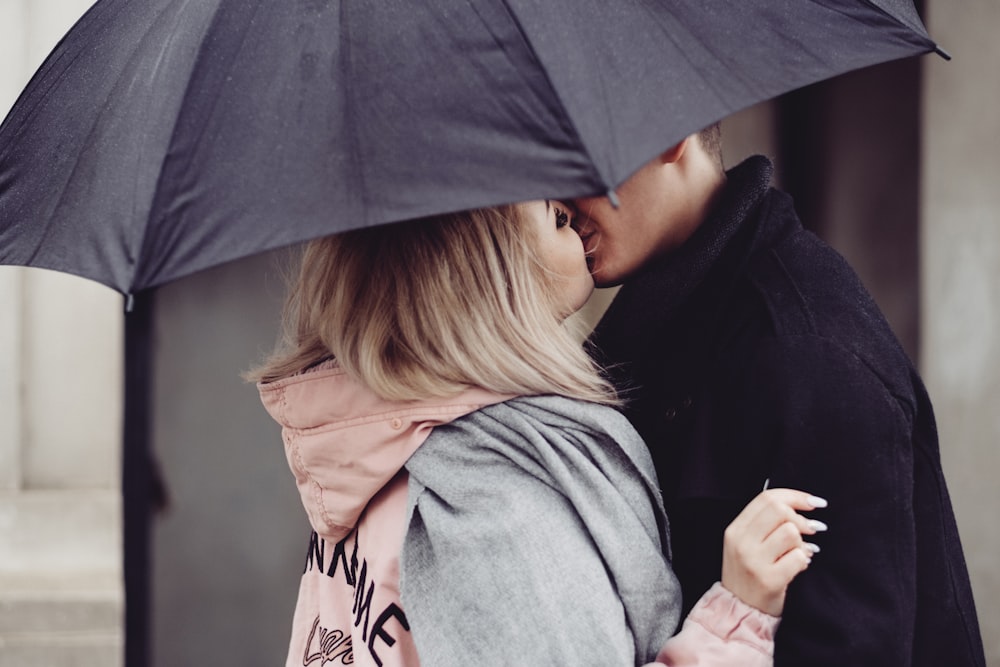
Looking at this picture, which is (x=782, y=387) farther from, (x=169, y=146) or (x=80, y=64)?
(x=80, y=64)

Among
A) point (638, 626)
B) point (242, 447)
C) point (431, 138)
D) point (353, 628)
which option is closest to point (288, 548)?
point (242, 447)

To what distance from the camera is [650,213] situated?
198 centimetres

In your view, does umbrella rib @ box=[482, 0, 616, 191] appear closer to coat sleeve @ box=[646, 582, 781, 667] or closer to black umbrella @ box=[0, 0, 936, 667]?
black umbrella @ box=[0, 0, 936, 667]

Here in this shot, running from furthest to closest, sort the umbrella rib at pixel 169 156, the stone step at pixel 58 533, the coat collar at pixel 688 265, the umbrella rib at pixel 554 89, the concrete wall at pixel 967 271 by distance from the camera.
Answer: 1. the stone step at pixel 58 533
2. the concrete wall at pixel 967 271
3. the coat collar at pixel 688 265
4. the umbrella rib at pixel 169 156
5. the umbrella rib at pixel 554 89

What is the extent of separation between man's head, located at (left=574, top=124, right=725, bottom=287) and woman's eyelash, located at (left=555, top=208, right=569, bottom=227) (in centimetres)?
4

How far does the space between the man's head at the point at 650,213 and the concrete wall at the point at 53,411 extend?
3290mm

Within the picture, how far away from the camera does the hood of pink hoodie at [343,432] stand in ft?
5.97

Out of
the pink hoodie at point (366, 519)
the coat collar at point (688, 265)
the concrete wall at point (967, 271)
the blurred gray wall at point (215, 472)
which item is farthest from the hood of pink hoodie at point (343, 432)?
the concrete wall at point (967, 271)

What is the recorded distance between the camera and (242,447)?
158 inches

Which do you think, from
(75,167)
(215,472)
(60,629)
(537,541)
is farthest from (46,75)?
(60,629)

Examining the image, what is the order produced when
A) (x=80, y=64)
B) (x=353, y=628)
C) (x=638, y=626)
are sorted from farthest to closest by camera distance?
(x=80, y=64) < (x=353, y=628) < (x=638, y=626)

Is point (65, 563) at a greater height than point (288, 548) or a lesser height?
lesser

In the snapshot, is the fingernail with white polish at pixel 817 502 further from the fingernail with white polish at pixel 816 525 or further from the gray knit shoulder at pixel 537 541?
the gray knit shoulder at pixel 537 541

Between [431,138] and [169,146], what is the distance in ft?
1.28
